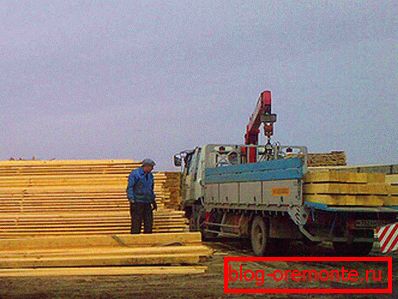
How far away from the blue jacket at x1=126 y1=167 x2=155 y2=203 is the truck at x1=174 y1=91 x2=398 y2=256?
86.9 inches

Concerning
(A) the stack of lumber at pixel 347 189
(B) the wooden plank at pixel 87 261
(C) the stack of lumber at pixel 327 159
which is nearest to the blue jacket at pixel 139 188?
(B) the wooden plank at pixel 87 261

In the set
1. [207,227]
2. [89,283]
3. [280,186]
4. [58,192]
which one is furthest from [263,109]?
[89,283]

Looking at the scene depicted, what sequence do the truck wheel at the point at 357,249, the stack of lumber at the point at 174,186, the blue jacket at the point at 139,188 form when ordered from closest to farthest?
the blue jacket at the point at 139,188
the truck wheel at the point at 357,249
the stack of lumber at the point at 174,186

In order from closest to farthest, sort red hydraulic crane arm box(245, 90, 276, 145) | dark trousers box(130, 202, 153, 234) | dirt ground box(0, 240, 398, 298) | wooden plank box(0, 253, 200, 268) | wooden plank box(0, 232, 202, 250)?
dirt ground box(0, 240, 398, 298)
wooden plank box(0, 253, 200, 268)
wooden plank box(0, 232, 202, 250)
dark trousers box(130, 202, 153, 234)
red hydraulic crane arm box(245, 90, 276, 145)

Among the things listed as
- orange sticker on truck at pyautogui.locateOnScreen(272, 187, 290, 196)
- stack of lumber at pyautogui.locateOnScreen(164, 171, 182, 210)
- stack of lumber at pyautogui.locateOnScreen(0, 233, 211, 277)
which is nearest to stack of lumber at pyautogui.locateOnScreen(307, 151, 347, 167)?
stack of lumber at pyautogui.locateOnScreen(164, 171, 182, 210)

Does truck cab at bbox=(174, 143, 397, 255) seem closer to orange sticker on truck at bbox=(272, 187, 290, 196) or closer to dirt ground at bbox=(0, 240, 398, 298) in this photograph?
orange sticker on truck at bbox=(272, 187, 290, 196)

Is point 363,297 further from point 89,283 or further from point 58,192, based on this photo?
point 58,192

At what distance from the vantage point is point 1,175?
13.4 m

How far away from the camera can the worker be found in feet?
38.2

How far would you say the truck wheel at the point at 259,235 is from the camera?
12320 millimetres

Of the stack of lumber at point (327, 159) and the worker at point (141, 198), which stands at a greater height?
the stack of lumber at point (327, 159)

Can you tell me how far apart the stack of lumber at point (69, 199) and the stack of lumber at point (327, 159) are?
10.8 meters

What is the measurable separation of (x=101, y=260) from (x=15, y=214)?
2999mm

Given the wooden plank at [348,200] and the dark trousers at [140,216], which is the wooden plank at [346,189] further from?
the dark trousers at [140,216]
